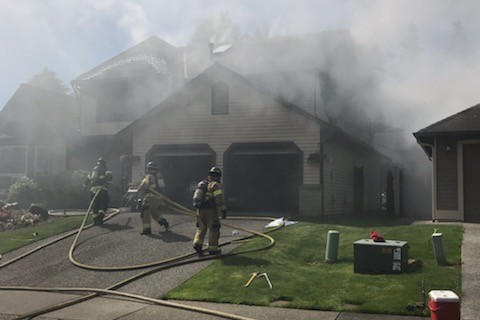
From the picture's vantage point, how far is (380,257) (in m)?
7.05

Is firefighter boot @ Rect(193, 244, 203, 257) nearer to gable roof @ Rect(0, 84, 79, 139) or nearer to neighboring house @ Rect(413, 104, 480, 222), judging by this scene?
neighboring house @ Rect(413, 104, 480, 222)

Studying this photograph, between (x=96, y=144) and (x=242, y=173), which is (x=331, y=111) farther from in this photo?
(x=96, y=144)

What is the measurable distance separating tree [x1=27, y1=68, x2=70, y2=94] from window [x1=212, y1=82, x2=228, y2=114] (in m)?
39.4

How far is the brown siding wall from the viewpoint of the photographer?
13008mm

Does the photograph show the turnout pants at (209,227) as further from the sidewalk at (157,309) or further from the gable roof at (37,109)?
the gable roof at (37,109)

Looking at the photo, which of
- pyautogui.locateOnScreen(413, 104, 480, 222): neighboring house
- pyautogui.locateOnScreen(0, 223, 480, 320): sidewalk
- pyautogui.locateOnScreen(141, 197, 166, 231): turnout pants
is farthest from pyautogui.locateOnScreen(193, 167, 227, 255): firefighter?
pyautogui.locateOnScreen(413, 104, 480, 222): neighboring house

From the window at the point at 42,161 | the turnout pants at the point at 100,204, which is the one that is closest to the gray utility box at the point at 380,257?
the turnout pants at the point at 100,204

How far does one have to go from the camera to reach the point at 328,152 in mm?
15539

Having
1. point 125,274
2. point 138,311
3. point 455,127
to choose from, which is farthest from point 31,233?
point 455,127

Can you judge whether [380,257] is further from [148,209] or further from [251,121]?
[251,121]

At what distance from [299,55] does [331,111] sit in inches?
96.9

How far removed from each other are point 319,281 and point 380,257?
1.02m

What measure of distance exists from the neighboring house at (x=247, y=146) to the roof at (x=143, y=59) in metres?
4.96

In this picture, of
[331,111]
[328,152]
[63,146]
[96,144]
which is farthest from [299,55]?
[63,146]
